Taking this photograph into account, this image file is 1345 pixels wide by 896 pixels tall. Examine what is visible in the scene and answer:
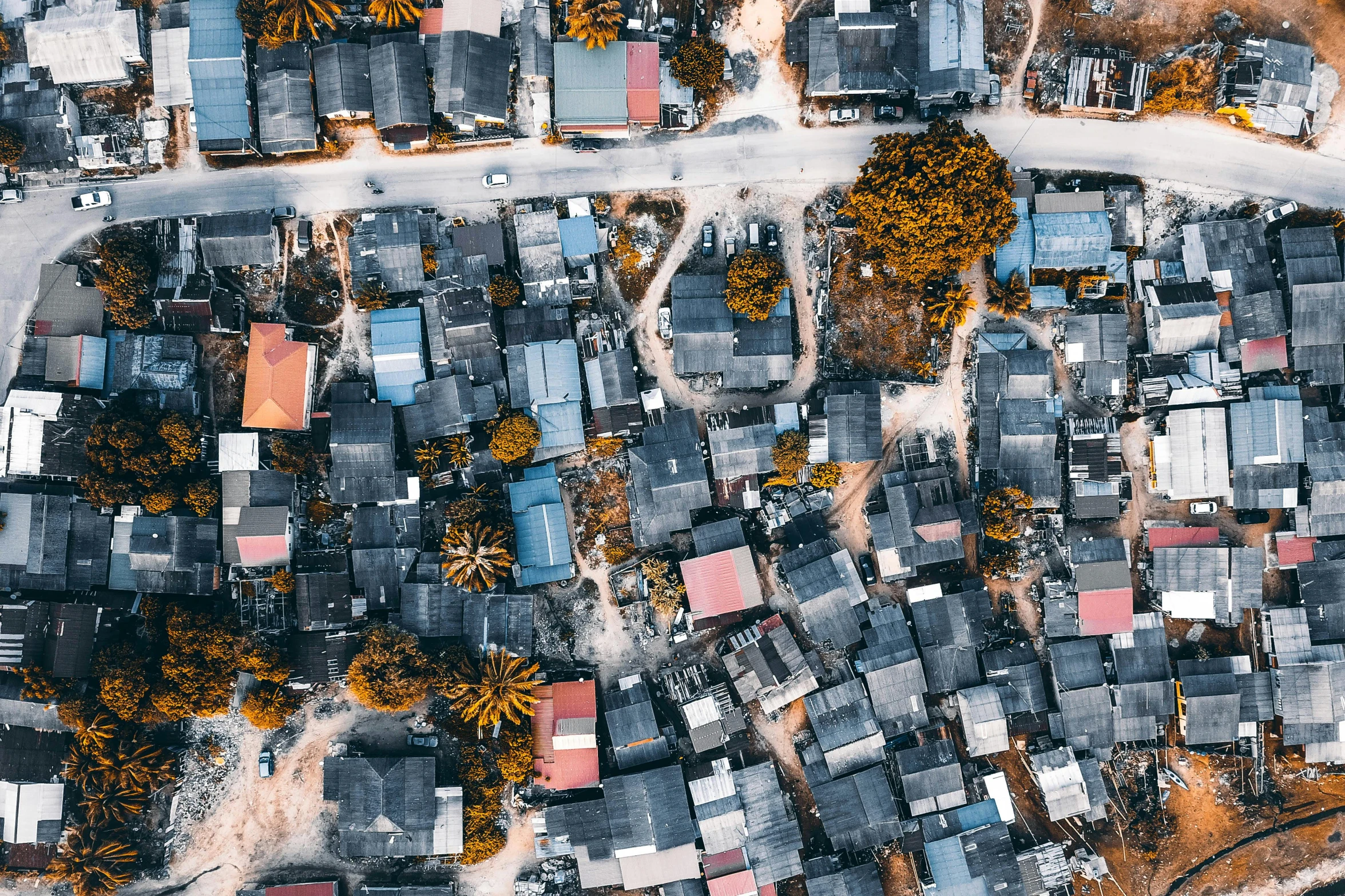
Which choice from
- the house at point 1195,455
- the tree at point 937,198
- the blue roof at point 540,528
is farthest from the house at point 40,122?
the house at point 1195,455

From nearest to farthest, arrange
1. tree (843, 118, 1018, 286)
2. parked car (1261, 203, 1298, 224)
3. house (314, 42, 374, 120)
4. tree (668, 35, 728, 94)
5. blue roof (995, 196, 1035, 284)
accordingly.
→ tree (843, 118, 1018, 286)
tree (668, 35, 728, 94)
house (314, 42, 374, 120)
blue roof (995, 196, 1035, 284)
parked car (1261, 203, 1298, 224)

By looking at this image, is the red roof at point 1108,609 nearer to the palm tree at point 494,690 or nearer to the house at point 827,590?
the house at point 827,590

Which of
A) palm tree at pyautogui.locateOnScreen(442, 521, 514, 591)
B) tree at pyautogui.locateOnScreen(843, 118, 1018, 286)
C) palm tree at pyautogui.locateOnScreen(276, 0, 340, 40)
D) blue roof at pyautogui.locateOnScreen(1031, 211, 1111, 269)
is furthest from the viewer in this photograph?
blue roof at pyautogui.locateOnScreen(1031, 211, 1111, 269)

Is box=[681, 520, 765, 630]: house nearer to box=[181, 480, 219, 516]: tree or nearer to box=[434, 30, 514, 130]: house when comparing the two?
box=[181, 480, 219, 516]: tree

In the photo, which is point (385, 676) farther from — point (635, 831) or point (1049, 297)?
point (1049, 297)

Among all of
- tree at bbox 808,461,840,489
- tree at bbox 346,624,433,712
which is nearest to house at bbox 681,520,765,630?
tree at bbox 808,461,840,489

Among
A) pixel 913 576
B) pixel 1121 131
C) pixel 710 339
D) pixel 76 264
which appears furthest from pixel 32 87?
pixel 1121 131

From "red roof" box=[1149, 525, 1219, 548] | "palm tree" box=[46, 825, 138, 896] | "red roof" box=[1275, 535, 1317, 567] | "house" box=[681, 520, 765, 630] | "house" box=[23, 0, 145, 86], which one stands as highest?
"house" box=[23, 0, 145, 86]
